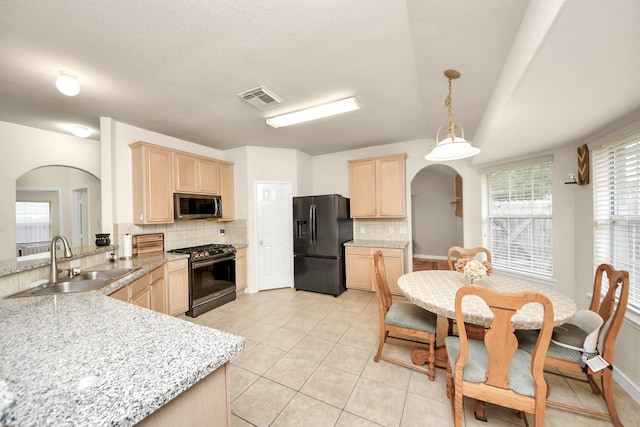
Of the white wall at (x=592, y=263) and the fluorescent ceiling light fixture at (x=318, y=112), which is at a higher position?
the fluorescent ceiling light fixture at (x=318, y=112)

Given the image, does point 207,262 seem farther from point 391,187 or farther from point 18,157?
point 391,187

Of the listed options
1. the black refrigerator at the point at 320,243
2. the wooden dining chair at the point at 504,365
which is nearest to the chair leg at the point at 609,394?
the wooden dining chair at the point at 504,365

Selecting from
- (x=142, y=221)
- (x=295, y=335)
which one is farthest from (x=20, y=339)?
(x=142, y=221)

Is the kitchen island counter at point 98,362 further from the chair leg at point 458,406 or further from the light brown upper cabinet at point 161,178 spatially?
the light brown upper cabinet at point 161,178

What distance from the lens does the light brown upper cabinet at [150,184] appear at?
3014 millimetres

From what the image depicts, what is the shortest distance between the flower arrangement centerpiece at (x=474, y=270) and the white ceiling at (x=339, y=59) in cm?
122

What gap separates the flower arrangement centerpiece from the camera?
1996 mm

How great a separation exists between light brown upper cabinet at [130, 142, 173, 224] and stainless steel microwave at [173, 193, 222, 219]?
11 cm

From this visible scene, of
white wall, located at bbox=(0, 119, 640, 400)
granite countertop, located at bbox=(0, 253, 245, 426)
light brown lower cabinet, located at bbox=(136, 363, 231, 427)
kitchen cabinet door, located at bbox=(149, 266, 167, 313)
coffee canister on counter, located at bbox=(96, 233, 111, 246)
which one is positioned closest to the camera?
granite countertop, located at bbox=(0, 253, 245, 426)

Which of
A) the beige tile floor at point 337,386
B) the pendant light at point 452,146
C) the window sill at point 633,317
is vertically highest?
the pendant light at point 452,146

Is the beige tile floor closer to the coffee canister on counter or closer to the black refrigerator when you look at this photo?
the black refrigerator

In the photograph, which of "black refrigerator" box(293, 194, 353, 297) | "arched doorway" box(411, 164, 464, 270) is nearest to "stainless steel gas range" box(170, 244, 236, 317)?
"black refrigerator" box(293, 194, 353, 297)

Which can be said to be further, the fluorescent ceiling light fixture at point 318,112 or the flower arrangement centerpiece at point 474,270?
the fluorescent ceiling light fixture at point 318,112

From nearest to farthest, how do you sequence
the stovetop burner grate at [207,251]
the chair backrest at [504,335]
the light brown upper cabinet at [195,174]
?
the chair backrest at [504,335] < the stovetop burner grate at [207,251] < the light brown upper cabinet at [195,174]
